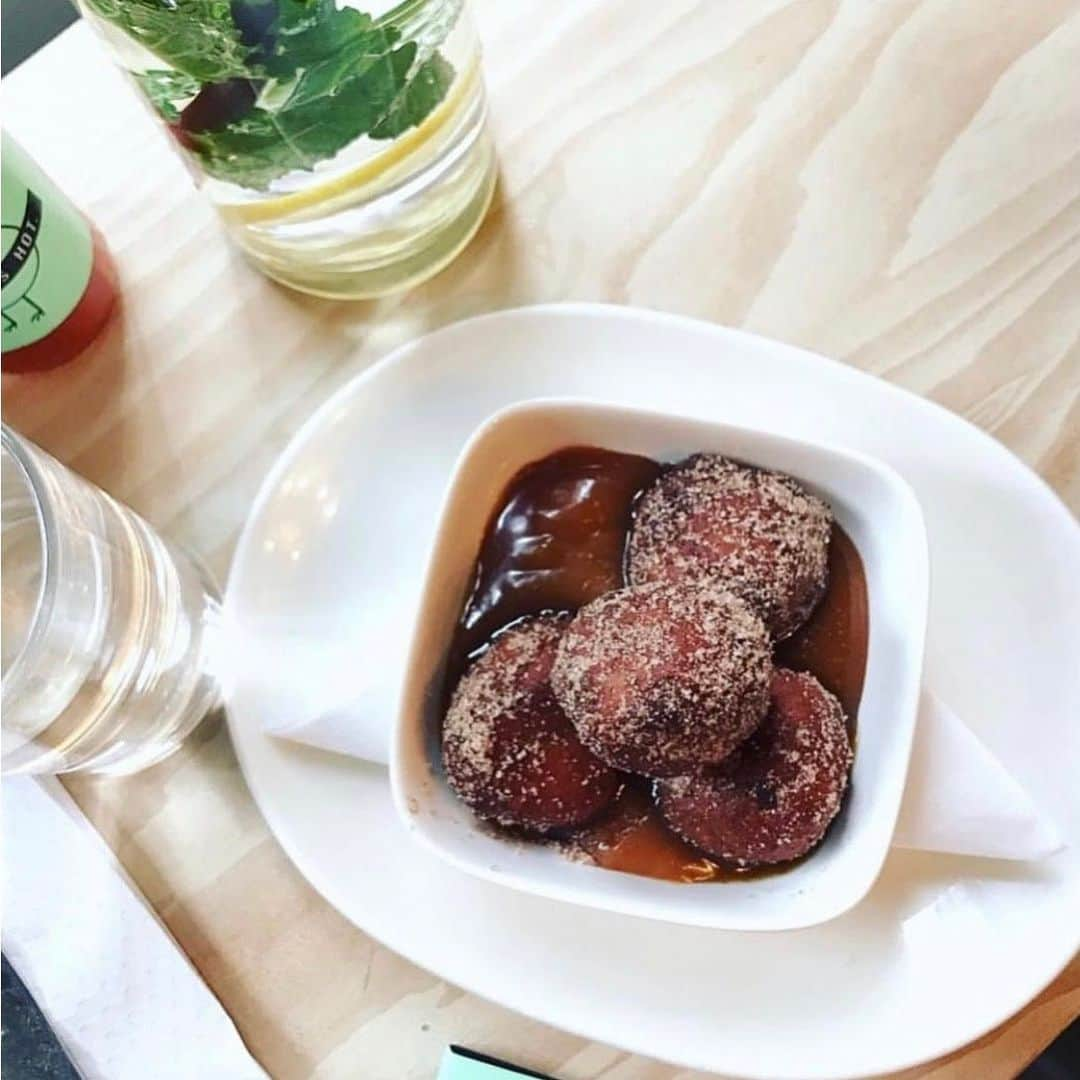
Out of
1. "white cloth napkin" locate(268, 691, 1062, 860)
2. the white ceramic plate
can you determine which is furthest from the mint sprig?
"white cloth napkin" locate(268, 691, 1062, 860)

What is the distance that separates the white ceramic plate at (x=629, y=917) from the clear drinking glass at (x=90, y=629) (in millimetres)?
42

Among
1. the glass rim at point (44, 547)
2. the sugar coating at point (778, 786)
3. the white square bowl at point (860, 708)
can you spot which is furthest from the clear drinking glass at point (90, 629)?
the sugar coating at point (778, 786)

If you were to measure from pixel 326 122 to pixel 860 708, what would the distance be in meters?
0.34

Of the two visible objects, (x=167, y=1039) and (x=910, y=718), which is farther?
(x=167, y=1039)

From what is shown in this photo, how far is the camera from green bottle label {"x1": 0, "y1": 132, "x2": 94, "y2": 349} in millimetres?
652

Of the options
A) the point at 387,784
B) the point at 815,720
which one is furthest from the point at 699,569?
the point at 387,784

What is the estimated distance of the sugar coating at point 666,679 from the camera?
543 mm

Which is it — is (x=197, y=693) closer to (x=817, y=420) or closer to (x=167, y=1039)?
(x=167, y=1039)

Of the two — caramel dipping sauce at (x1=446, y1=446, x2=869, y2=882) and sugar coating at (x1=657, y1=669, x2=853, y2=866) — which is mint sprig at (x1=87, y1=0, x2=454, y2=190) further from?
sugar coating at (x1=657, y1=669, x2=853, y2=866)

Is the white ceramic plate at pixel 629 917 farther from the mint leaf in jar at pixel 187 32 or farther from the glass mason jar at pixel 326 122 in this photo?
the mint leaf in jar at pixel 187 32

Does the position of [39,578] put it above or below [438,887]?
above

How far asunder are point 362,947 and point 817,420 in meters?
0.34

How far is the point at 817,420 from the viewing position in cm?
66

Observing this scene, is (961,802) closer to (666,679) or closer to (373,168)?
(666,679)
